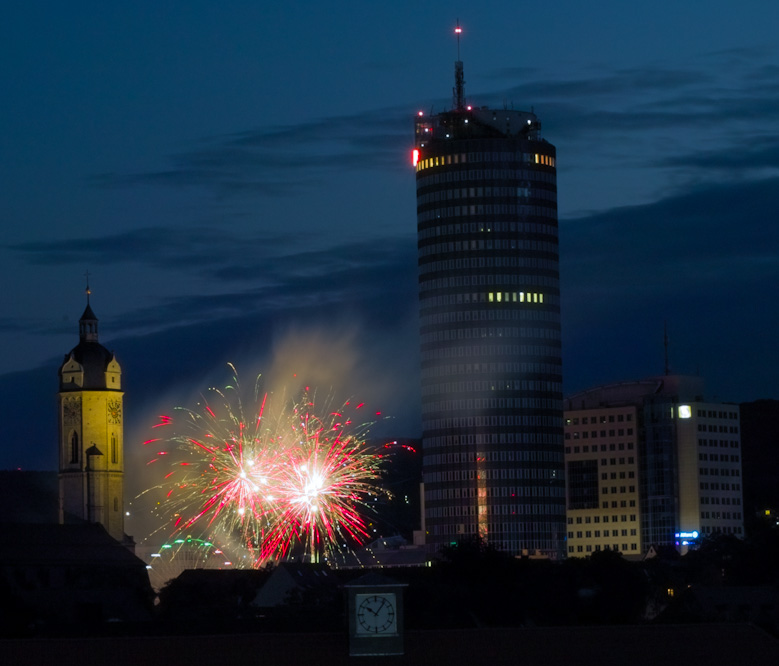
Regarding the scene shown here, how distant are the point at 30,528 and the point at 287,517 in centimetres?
6394

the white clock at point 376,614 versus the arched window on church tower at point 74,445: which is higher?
the arched window on church tower at point 74,445

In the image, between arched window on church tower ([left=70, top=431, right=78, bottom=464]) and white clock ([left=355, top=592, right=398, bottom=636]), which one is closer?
white clock ([left=355, top=592, right=398, bottom=636])

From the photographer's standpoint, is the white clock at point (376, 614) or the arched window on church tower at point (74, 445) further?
the arched window on church tower at point (74, 445)

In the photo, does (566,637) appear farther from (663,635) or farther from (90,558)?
(90,558)

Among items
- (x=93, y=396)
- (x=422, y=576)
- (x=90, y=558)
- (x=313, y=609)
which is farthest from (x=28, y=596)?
→ (x=313, y=609)

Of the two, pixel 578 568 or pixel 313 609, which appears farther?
pixel 578 568

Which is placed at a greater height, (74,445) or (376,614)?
(74,445)

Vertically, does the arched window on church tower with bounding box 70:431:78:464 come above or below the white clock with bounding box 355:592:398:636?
above

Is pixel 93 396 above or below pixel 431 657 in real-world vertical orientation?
above

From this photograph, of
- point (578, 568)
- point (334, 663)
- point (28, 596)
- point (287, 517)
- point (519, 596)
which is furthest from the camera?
point (28, 596)

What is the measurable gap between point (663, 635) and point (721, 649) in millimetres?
2242

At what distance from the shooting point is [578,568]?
172m

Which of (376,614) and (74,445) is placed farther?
(74,445)

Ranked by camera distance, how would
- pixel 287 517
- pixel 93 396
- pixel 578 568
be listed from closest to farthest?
pixel 287 517, pixel 578 568, pixel 93 396
